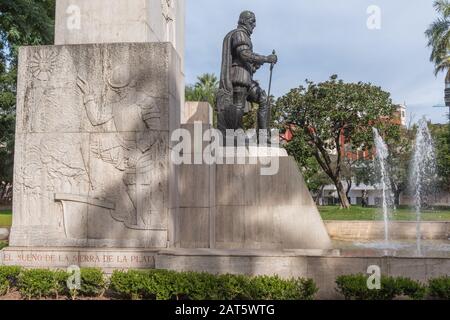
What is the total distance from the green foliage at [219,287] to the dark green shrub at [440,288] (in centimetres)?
158

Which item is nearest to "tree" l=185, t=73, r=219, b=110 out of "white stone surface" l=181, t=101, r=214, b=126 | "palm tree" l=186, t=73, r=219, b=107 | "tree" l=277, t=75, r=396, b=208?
"palm tree" l=186, t=73, r=219, b=107

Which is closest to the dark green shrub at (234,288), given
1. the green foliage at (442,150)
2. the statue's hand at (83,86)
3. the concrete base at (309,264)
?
the concrete base at (309,264)

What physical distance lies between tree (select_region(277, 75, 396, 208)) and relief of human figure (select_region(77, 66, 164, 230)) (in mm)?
23036

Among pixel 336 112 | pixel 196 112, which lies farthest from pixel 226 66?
pixel 336 112

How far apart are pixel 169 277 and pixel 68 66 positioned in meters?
4.84

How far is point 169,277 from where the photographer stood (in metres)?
7.14

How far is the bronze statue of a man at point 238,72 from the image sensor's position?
460 inches

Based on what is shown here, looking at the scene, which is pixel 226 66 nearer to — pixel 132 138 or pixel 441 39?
pixel 132 138

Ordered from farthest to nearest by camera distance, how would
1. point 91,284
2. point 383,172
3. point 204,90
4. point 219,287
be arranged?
point 204,90, point 383,172, point 91,284, point 219,287

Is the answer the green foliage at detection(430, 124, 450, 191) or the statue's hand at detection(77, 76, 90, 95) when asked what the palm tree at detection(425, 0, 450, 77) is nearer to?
the green foliage at detection(430, 124, 450, 191)

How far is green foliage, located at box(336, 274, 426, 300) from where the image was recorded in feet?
21.5

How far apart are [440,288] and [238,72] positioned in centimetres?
721

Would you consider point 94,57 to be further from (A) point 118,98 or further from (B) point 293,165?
(B) point 293,165

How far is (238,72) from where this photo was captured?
471 inches
